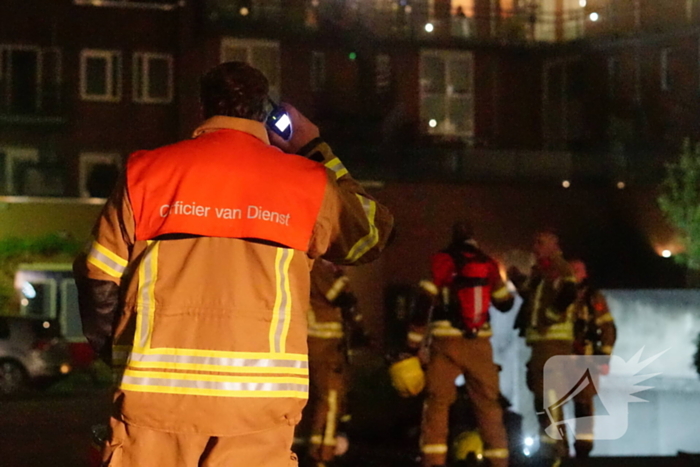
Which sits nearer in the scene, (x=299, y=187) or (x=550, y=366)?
(x=299, y=187)

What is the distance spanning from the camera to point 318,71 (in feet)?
64.5

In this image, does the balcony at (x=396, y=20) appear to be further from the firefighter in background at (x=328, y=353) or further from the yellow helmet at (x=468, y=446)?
the yellow helmet at (x=468, y=446)

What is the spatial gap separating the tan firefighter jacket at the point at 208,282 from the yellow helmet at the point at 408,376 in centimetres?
364

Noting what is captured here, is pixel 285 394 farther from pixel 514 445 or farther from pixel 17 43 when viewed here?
pixel 17 43

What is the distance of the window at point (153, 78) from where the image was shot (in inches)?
774

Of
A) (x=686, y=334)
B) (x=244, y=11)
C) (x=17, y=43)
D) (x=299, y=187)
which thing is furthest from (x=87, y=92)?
(x=299, y=187)

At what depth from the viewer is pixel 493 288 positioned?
20.3ft

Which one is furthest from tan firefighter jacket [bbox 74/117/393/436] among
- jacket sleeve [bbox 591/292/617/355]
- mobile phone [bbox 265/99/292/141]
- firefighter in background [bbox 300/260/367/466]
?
jacket sleeve [bbox 591/292/617/355]

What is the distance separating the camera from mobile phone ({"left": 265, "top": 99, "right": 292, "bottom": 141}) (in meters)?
2.65

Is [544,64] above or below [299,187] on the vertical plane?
above

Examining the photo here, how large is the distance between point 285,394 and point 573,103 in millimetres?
20582

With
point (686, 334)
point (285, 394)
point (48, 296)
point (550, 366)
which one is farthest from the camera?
point (48, 296)

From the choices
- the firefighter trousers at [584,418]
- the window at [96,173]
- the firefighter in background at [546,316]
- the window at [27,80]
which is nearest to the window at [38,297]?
the window at [96,173]

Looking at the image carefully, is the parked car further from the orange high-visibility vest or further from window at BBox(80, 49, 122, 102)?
the orange high-visibility vest
